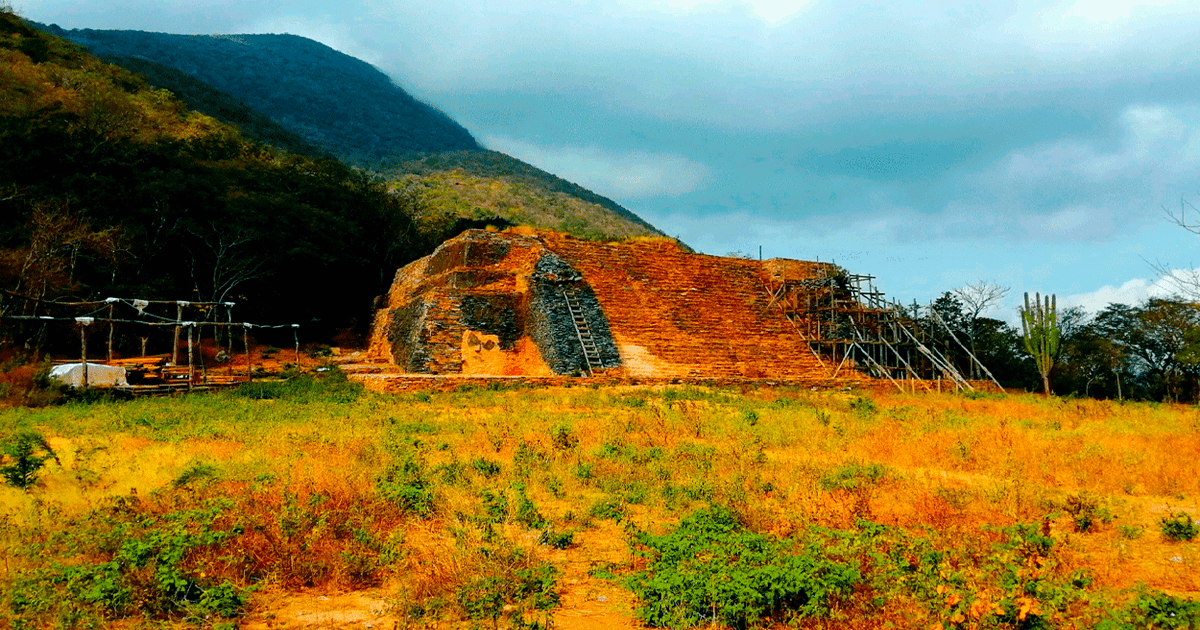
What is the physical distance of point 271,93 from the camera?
3113 inches

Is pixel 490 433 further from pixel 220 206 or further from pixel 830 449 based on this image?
pixel 220 206

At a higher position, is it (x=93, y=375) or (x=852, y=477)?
(x=93, y=375)

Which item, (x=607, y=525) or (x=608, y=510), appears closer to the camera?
(x=607, y=525)

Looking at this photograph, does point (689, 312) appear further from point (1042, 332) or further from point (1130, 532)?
point (1130, 532)

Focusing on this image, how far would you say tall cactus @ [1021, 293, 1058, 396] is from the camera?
2123 cm

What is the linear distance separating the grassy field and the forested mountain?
73.3ft

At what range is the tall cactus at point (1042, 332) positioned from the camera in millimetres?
Answer: 21234

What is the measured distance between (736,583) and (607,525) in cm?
221

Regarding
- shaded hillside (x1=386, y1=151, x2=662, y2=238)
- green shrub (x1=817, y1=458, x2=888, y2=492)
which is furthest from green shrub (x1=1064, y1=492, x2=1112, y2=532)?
shaded hillside (x1=386, y1=151, x2=662, y2=238)

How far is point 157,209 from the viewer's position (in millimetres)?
25219

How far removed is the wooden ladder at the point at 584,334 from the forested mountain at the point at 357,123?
1004 cm

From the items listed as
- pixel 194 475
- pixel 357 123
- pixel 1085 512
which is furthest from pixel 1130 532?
pixel 357 123

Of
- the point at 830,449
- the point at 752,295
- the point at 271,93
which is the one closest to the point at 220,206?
the point at 752,295

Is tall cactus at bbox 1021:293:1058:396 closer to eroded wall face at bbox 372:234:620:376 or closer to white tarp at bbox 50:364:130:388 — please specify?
eroded wall face at bbox 372:234:620:376
